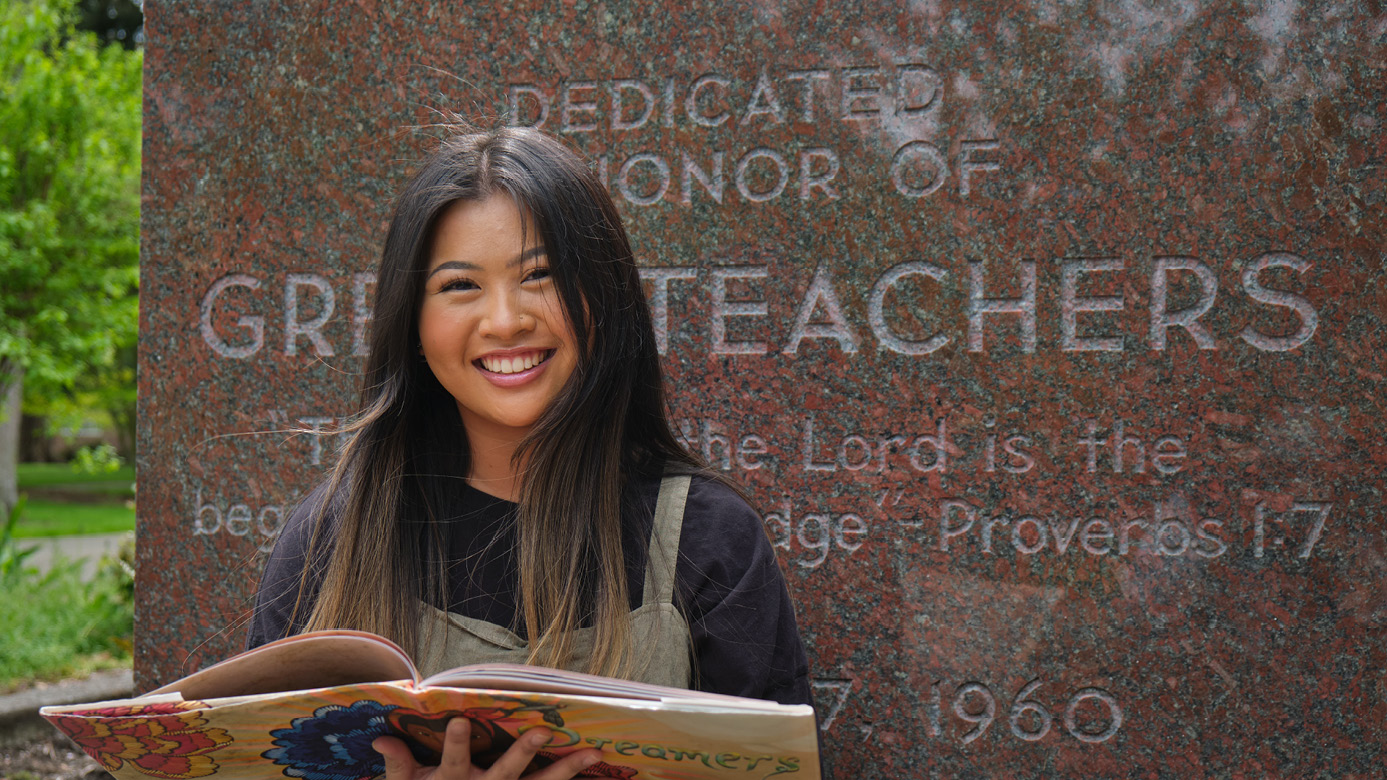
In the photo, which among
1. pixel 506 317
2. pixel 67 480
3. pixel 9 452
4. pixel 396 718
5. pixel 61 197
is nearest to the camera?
pixel 396 718

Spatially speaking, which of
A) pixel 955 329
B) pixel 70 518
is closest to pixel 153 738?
pixel 955 329

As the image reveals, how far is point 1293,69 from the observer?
Answer: 244 cm

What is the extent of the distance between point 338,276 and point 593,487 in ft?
4.61

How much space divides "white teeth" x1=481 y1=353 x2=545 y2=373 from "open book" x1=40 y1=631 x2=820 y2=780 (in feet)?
1.78

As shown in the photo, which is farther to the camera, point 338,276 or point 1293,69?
point 338,276

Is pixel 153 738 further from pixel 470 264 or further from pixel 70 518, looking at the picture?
pixel 70 518

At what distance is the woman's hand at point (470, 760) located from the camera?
4.21 ft

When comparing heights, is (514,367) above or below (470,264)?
below

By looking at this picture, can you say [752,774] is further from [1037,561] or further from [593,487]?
[1037,561]

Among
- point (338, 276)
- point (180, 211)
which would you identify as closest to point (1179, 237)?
point (338, 276)

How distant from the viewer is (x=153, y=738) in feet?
4.25

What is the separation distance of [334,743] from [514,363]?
0.63 meters

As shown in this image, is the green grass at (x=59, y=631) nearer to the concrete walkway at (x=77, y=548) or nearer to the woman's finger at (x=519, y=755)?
the concrete walkway at (x=77, y=548)

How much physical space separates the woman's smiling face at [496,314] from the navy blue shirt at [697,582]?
23 centimetres
